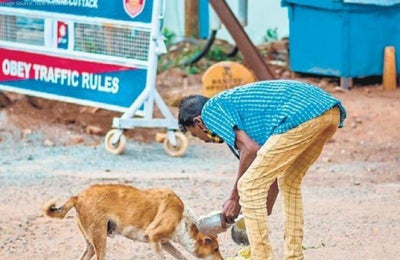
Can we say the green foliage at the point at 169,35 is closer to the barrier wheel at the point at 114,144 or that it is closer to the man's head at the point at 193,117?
the barrier wheel at the point at 114,144

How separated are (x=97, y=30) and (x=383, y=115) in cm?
339

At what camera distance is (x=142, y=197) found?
24.6 ft

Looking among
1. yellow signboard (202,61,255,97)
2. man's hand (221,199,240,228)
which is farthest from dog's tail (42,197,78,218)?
yellow signboard (202,61,255,97)

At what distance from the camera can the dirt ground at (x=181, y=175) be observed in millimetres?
8250

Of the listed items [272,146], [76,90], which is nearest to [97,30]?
[76,90]

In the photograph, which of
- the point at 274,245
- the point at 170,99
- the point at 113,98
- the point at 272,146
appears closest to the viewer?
the point at 272,146

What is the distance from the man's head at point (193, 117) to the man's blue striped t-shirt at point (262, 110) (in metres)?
0.08

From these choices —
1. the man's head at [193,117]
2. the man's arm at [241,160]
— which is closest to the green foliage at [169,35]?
the man's arm at [241,160]

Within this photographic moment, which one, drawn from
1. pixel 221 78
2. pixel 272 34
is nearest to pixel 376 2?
pixel 221 78

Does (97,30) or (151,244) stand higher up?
(97,30)

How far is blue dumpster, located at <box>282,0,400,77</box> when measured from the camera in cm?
1425

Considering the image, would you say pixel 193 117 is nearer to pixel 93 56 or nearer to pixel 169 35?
pixel 93 56

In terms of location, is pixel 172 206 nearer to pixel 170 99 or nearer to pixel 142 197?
pixel 142 197

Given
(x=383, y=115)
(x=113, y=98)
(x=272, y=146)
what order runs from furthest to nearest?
(x=383, y=115)
(x=113, y=98)
(x=272, y=146)
